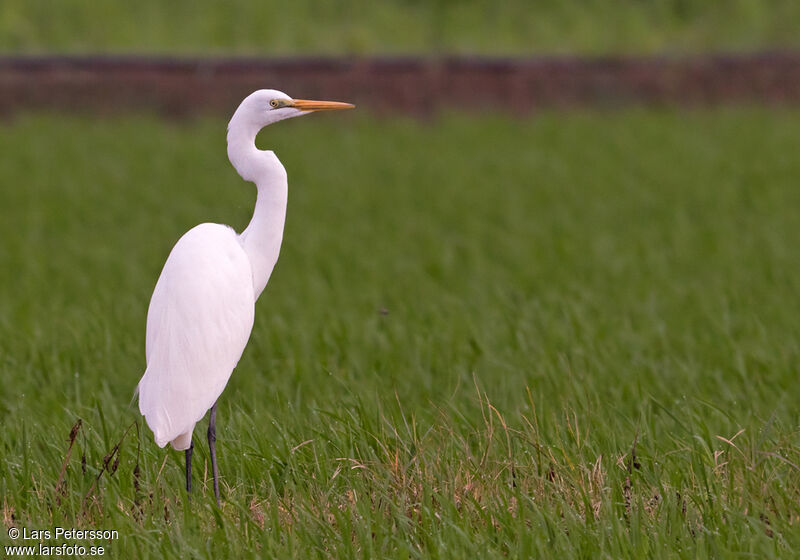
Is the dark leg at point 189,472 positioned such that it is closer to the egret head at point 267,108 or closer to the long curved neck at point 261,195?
the long curved neck at point 261,195

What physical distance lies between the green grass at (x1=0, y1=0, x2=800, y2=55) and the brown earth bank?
2.38 m

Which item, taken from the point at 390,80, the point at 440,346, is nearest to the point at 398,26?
the point at 390,80

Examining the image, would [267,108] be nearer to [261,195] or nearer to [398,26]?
[261,195]

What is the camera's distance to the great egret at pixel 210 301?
338cm

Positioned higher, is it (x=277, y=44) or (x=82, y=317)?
(x=277, y=44)

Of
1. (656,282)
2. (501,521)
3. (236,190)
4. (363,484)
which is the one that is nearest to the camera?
(501,521)

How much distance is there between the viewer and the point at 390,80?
15.4 m

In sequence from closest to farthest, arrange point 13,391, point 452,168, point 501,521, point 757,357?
point 501,521, point 13,391, point 757,357, point 452,168

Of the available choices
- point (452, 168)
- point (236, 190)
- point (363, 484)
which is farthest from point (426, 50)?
point (363, 484)

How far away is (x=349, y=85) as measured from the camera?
50.0 ft

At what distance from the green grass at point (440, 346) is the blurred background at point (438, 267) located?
26mm

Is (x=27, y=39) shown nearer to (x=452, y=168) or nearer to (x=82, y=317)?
(x=452, y=168)

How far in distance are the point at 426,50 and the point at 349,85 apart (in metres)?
4.02

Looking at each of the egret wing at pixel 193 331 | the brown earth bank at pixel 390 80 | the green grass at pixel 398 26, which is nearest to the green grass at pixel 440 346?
the egret wing at pixel 193 331
